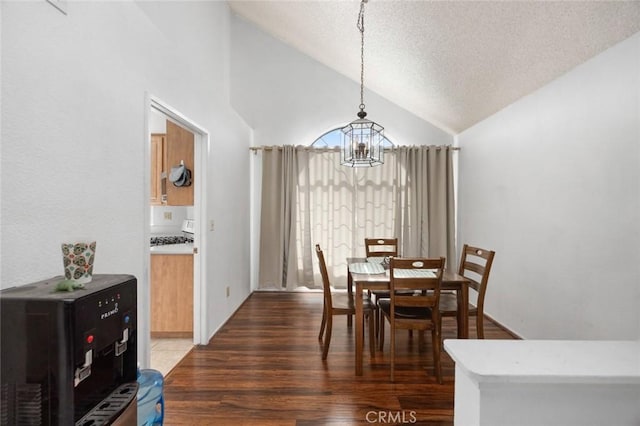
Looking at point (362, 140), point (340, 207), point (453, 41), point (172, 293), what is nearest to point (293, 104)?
point (340, 207)

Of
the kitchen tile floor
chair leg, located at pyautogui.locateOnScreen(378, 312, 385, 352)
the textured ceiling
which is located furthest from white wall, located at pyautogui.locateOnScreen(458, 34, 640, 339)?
the kitchen tile floor

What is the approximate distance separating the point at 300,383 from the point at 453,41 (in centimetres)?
304

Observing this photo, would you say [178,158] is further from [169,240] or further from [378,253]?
[378,253]

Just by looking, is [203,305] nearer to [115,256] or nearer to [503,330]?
[115,256]

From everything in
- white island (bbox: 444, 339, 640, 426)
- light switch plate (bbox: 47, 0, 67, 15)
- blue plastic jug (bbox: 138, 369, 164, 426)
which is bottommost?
blue plastic jug (bbox: 138, 369, 164, 426)

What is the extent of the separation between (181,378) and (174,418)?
46cm

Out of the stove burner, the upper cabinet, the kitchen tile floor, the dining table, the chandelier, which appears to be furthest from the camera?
the stove burner

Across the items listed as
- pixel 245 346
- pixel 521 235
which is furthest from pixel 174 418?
pixel 521 235

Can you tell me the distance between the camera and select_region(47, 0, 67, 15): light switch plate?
1.21 metres

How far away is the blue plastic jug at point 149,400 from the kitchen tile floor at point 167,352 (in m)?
1.06

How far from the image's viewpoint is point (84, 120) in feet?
4.53

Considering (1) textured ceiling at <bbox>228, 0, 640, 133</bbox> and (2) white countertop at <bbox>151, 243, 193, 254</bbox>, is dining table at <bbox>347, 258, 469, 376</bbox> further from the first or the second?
(1) textured ceiling at <bbox>228, 0, 640, 133</bbox>

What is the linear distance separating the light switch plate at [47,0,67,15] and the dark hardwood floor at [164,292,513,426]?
7.08 ft

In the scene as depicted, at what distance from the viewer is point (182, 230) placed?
13.1 feet
